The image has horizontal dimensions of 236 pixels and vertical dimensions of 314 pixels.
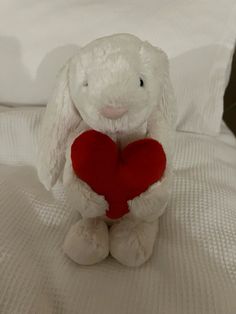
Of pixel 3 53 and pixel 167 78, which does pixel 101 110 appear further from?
pixel 3 53

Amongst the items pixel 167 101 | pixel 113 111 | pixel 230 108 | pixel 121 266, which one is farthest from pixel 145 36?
pixel 230 108

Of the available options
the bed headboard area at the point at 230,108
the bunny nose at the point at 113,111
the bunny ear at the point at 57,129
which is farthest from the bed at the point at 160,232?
the bed headboard area at the point at 230,108

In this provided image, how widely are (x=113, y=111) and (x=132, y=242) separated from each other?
0.21 meters

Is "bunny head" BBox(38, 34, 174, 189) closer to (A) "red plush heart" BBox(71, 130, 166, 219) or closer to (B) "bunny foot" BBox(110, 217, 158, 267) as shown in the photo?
(A) "red plush heart" BBox(71, 130, 166, 219)

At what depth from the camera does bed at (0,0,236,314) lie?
55 centimetres

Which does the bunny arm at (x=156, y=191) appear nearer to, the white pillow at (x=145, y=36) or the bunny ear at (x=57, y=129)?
the bunny ear at (x=57, y=129)

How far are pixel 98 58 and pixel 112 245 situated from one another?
11.1 inches

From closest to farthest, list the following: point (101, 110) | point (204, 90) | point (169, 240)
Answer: point (101, 110), point (169, 240), point (204, 90)

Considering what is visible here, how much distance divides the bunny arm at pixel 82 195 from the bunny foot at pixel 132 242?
44 mm

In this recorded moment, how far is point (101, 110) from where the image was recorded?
1.72ft

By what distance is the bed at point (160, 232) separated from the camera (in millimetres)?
549

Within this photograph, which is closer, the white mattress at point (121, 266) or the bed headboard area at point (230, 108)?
the white mattress at point (121, 266)

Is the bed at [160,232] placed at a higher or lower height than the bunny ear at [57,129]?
lower

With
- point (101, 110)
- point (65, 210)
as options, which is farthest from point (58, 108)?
point (65, 210)
